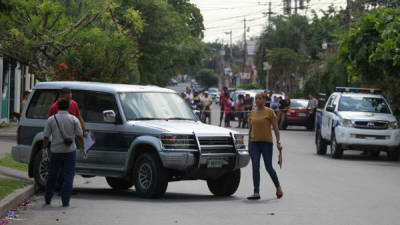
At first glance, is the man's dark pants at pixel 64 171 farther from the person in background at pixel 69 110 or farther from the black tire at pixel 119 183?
the black tire at pixel 119 183

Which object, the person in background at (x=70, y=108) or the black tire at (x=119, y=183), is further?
the black tire at (x=119, y=183)

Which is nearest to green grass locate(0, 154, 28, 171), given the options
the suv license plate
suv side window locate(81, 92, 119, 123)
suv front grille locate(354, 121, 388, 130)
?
suv side window locate(81, 92, 119, 123)

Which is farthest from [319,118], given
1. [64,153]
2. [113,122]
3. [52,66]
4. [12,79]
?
[12,79]

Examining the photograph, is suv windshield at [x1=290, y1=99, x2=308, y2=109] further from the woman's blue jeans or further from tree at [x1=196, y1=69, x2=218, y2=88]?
tree at [x1=196, y1=69, x2=218, y2=88]

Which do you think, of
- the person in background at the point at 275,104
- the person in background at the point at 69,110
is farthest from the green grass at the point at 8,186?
the person in background at the point at 275,104

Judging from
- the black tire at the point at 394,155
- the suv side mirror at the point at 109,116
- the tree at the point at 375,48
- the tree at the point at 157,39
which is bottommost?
the black tire at the point at 394,155

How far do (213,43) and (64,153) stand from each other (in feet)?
600

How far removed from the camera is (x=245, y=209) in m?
12.2

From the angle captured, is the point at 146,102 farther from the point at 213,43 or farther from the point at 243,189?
the point at 213,43

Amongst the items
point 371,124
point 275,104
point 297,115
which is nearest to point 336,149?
point 371,124

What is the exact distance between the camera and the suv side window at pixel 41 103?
15.1 m

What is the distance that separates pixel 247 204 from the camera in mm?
12875

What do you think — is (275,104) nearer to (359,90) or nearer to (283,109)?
(283,109)

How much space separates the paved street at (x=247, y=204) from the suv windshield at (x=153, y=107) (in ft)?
4.49
